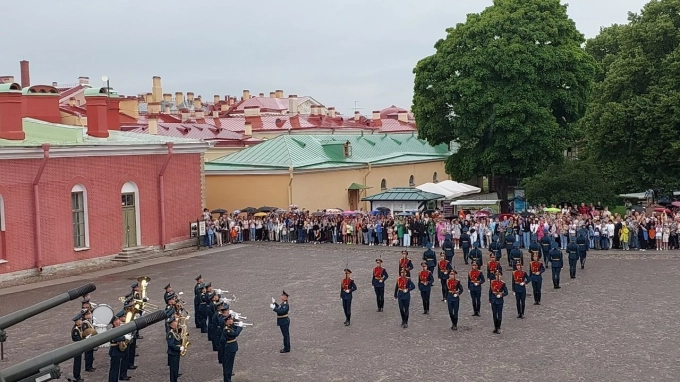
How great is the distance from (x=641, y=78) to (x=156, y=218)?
23759 millimetres

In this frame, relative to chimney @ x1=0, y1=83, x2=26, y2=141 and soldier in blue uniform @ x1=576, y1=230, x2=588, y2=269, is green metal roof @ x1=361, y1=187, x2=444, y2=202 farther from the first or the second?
chimney @ x1=0, y1=83, x2=26, y2=141

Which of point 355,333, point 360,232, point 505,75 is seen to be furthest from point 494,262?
point 505,75

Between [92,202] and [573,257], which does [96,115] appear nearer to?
[92,202]

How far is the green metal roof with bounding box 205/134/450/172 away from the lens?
4012cm

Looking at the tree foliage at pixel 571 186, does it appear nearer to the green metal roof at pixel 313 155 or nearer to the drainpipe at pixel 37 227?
the green metal roof at pixel 313 155

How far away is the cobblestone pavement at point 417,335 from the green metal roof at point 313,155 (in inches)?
581

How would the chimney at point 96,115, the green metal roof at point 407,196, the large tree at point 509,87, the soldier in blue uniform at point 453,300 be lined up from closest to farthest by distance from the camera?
the soldier in blue uniform at point 453,300, the chimney at point 96,115, the green metal roof at point 407,196, the large tree at point 509,87

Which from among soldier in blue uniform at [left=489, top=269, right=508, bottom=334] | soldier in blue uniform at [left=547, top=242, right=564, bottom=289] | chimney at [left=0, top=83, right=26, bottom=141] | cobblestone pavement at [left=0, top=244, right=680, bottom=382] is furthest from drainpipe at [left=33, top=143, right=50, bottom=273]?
soldier in blue uniform at [left=547, top=242, right=564, bottom=289]

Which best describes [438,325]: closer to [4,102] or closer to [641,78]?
[4,102]

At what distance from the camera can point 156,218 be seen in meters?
32.7

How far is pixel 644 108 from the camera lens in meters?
36.4

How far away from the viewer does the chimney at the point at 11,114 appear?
91.8 ft

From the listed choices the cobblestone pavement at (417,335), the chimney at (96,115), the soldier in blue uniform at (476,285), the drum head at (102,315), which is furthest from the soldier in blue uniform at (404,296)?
the chimney at (96,115)

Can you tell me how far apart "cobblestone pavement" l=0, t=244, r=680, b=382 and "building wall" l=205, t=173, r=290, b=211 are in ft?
44.2
